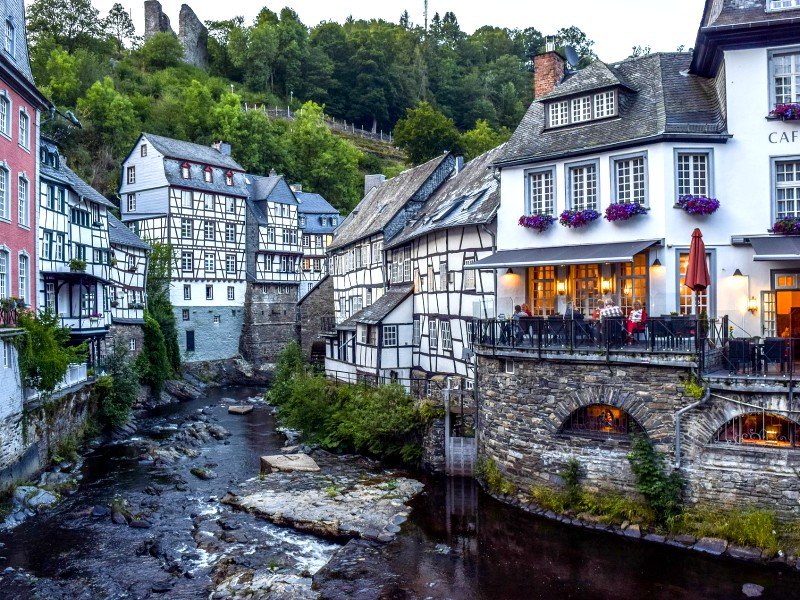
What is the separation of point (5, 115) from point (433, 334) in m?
16.8

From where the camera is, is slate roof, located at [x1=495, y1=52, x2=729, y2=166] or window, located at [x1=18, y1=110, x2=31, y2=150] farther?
window, located at [x1=18, y1=110, x2=31, y2=150]

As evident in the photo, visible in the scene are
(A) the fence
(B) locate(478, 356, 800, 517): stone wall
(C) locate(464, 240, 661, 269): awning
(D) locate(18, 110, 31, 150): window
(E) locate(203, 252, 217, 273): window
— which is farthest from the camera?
(A) the fence

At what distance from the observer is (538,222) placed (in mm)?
22172

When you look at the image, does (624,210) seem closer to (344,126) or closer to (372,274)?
(372,274)

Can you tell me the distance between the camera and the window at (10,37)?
2389cm

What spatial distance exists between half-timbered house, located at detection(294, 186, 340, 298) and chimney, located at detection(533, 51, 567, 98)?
3153cm

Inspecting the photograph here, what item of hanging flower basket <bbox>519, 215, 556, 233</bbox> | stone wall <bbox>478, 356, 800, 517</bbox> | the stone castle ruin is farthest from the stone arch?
the stone castle ruin

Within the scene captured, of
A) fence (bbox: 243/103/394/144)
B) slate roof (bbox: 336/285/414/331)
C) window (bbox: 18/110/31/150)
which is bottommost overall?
slate roof (bbox: 336/285/414/331)

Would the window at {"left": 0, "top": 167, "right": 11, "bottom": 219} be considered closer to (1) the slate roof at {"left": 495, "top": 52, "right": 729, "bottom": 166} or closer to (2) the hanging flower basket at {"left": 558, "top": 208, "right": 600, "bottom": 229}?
(1) the slate roof at {"left": 495, "top": 52, "right": 729, "bottom": 166}

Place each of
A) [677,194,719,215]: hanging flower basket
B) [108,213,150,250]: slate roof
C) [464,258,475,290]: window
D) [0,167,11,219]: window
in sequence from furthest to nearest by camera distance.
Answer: [108,213,150,250]: slate roof < [464,258,475,290]: window < [0,167,11,219]: window < [677,194,719,215]: hanging flower basket

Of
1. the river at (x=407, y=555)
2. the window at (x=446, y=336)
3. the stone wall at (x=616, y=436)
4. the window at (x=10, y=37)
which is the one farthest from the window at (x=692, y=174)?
the window at (x=10, y=37)

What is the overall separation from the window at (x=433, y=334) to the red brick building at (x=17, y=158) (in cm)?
1471

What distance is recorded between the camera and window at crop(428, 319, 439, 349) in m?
28.6

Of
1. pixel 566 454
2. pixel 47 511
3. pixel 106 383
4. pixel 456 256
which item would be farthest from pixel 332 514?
pixel 106 383
